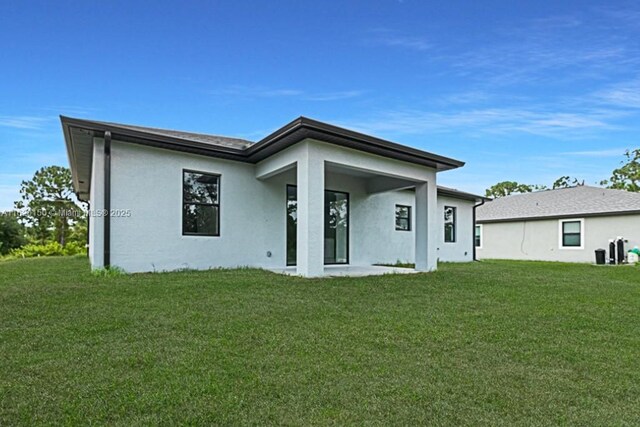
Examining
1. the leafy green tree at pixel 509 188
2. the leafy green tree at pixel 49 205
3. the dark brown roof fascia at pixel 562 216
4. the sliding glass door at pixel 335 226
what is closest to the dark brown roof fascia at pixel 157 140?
the sliding glass door at pixel 335 226

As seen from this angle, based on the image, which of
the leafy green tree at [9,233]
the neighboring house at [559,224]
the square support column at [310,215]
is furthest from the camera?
the leafy green tree at [9,233]

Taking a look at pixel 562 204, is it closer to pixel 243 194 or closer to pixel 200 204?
pixel 243 194

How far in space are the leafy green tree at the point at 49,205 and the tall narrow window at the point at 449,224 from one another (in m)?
24.6

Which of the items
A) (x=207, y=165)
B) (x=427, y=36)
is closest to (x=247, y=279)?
(x=207, y=165)

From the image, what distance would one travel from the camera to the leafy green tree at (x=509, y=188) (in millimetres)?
44938

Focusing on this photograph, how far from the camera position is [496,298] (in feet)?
20.9

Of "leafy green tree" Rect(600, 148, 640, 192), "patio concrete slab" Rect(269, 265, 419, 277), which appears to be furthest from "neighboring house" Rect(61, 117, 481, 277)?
"leafy green tree" Rect(600, 148, 640, 192)

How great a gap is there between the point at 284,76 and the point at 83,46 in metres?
5.73

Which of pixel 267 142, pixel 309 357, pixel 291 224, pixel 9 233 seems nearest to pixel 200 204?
pixel 267 142

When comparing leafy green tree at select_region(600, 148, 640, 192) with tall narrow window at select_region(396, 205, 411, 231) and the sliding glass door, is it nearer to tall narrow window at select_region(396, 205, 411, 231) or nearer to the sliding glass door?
tall narrow window at select_region(396, 205, 411, 231)

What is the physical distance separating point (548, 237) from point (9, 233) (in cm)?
3247

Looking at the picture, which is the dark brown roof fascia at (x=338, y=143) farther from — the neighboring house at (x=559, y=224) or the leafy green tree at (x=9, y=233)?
the leafy green tree at (x=9, y=233)

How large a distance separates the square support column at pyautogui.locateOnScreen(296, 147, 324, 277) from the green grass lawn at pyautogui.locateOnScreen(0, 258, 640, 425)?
1554mm

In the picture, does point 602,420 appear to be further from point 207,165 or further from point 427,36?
point 427,36
